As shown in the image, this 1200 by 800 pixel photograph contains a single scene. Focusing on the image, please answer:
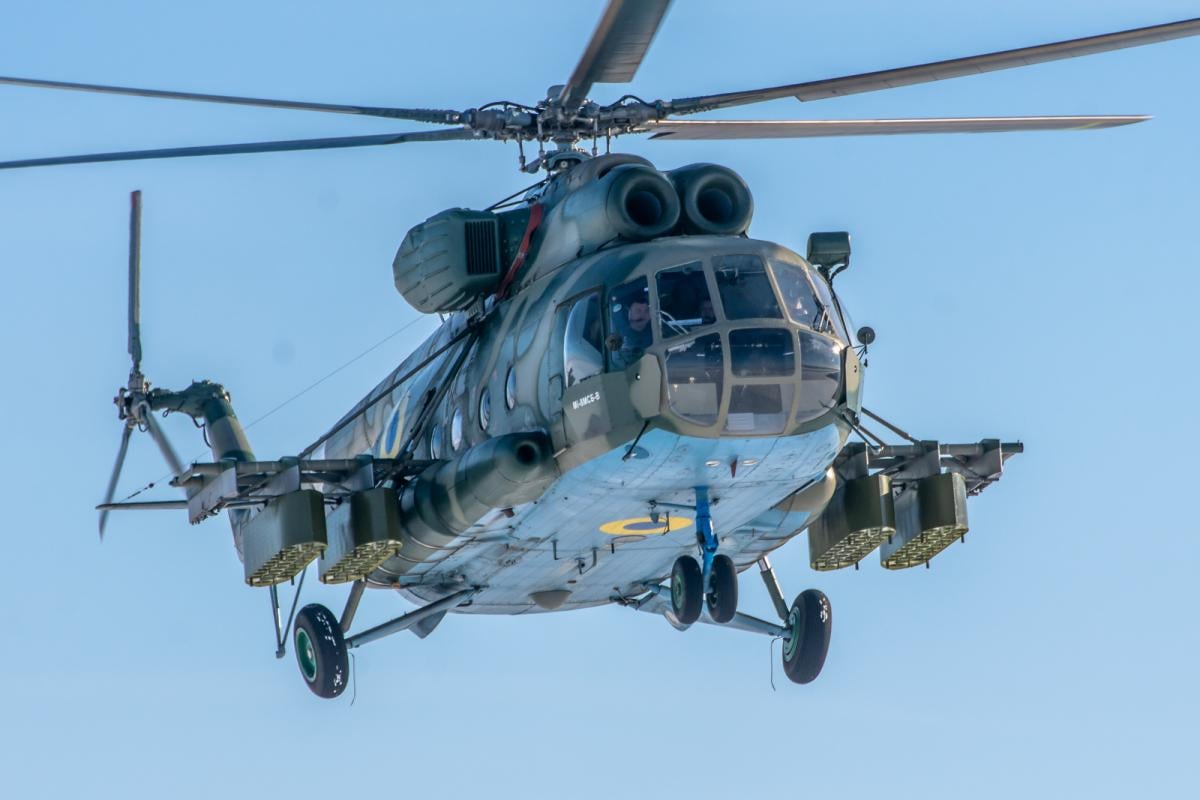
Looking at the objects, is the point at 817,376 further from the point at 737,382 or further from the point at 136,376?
the point at 136,376

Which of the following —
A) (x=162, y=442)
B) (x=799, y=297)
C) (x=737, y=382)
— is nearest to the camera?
(x=737, y=382)

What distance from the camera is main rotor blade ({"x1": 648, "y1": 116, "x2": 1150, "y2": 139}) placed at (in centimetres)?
2341

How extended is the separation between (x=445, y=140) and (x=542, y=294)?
252cm

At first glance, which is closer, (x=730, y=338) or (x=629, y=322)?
(x=730, y=338)

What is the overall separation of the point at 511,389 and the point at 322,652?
4.38m

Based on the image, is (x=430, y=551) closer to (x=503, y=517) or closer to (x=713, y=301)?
(x=503, y=517)

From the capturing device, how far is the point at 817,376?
19922 millimetres

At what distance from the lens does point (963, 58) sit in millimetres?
20031

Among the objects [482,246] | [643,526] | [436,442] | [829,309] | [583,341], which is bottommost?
Result: [643,526]

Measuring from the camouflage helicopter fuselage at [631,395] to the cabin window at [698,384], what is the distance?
0.04 ft

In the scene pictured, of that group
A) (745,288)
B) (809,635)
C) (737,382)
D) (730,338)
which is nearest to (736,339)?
(730,338)

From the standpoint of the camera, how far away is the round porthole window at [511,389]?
22.1 meters

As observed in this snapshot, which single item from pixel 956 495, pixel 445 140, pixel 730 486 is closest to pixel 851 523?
pixel 956 495

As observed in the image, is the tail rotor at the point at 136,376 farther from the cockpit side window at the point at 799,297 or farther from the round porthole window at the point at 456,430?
the cockpit side window at the point at 799,297
